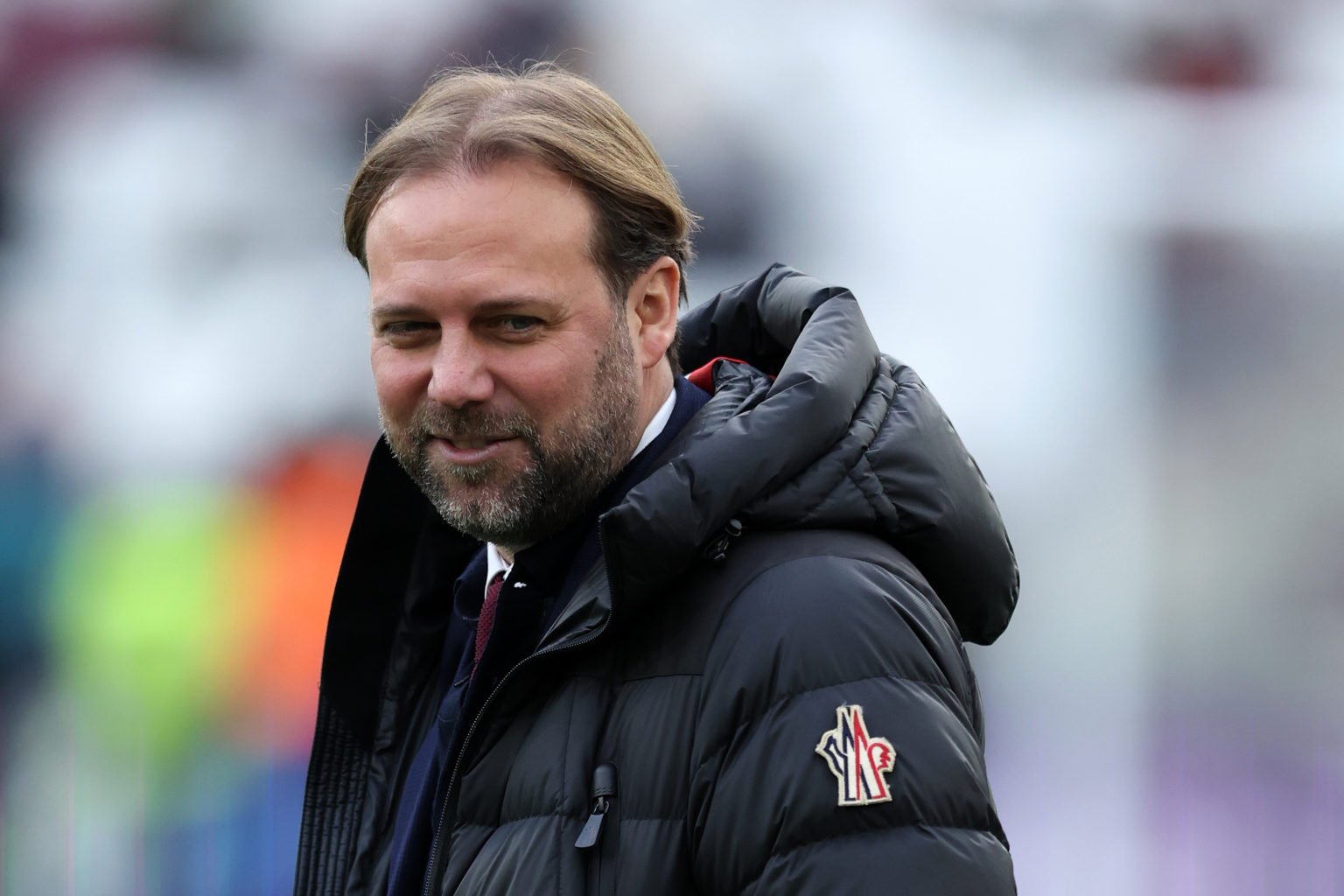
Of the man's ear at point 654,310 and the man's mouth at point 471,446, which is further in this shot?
the man's ear at point 654,310

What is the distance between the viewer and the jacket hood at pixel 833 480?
4.42ft

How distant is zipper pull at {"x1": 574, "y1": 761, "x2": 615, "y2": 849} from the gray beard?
1.15 ft

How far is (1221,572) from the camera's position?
11.2ft

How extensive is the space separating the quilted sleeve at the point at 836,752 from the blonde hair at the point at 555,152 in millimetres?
492

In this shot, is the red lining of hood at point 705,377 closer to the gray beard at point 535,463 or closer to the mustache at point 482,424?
the gray beard at point 535,463

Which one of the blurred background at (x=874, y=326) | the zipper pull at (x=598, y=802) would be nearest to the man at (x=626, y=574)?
the zipper pull at (x=598, y=802)

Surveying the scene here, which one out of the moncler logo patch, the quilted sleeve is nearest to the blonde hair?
the quilted sleeve

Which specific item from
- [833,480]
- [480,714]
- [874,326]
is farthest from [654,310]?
[874,326]

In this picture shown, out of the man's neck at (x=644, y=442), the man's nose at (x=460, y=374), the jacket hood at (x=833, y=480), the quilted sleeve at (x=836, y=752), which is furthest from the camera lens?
the man's neck at (x=644, y=442)

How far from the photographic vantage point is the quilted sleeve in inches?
46.6

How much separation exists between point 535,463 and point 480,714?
10.8 inches

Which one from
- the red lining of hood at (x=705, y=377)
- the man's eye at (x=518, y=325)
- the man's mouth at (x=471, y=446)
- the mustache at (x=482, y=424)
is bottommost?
the man's mouth at (x=471, y=446)

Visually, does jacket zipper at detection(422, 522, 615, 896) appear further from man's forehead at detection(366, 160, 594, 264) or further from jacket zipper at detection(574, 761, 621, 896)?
man's forehead at detection(366, 160, 594, 264)

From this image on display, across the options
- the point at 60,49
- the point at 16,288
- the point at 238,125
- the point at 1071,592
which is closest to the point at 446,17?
the point at 238,125
